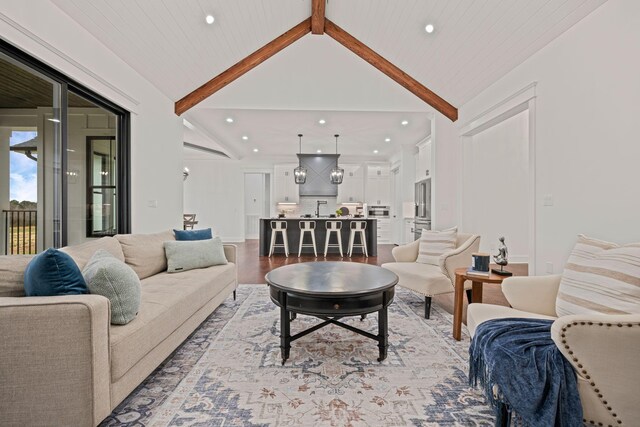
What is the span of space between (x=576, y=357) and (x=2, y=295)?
2782mm

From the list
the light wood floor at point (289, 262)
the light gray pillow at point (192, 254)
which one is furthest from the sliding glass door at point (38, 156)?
the light wood floor at point (289, 262)

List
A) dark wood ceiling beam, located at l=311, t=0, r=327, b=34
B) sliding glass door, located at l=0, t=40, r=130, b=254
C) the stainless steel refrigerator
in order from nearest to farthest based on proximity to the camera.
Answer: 1. sliding glass door, located at l=0, t=40, r=130, b=254
2. dark wood ceiling beam, located at l=311, t=0, r=327, b=34
3. the stainless steel refrigerator

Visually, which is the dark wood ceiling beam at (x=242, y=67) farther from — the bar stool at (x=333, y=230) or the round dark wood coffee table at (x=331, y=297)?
the bar stool at (x=333, y=230)

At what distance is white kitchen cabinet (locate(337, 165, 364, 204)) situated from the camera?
1015 cm

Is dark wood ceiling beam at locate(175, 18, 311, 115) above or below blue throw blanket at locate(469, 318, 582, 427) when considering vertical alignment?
above

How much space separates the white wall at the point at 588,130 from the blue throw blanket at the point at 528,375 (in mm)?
1639

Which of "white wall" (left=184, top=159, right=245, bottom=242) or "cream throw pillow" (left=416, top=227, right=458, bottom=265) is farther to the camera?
"white wall" (left=184, top=159, right=245, bottom=242)

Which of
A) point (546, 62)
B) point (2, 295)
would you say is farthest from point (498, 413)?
point (546, 62)

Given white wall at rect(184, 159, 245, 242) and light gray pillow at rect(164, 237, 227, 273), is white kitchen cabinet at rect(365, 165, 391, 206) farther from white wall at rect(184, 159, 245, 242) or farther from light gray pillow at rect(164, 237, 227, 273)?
light gray pillow at rect(164, 237, 227, 273)

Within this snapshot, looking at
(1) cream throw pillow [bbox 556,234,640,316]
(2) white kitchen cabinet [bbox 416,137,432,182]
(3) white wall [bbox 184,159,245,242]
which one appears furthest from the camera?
(3) white wall [bbox 184,159,245,242]

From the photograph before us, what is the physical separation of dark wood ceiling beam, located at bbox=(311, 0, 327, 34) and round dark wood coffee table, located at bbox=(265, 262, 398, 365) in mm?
3550

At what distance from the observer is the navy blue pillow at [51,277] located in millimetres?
1547

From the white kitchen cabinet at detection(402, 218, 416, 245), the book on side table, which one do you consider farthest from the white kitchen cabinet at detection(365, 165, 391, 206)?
the book on side table

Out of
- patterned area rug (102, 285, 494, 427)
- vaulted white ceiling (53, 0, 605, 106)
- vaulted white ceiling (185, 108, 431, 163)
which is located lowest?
patterned area rug (102, 285, 494, 427)
